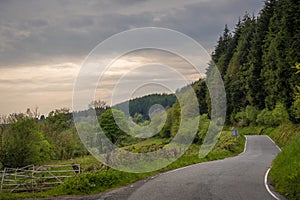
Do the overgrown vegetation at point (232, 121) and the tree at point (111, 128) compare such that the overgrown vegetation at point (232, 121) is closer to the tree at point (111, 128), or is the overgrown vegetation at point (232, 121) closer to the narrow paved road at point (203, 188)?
the tree at point (111, 128)

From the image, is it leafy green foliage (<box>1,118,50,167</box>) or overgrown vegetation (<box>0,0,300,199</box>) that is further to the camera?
leafy green foliage (<box>1,118,50,167</box>)

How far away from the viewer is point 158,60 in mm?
24688

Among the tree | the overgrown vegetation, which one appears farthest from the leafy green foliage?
the tree

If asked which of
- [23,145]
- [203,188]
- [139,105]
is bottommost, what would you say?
[23,145]

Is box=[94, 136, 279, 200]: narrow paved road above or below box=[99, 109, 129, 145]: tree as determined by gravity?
below

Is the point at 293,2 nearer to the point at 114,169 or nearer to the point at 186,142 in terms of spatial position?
the point at 186,142

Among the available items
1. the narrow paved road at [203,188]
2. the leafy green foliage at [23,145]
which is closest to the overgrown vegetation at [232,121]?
the leafy green foliage at [23,145]

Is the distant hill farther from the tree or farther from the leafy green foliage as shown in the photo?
the leafy green foliage

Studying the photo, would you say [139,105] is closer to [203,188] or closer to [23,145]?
[203,188]

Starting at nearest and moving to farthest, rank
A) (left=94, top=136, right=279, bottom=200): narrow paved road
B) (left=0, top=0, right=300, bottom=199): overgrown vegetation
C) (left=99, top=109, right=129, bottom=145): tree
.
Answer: (left=94, top=136, right=279, bottom=200): narrow paved road, (left=0, top=0, right=300, bottom=199): overgrown vegetation, (left=99, top=109, right=129, bottom=145): tree

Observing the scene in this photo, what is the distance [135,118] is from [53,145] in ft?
106

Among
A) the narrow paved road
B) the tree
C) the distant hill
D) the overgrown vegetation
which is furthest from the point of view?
the tree

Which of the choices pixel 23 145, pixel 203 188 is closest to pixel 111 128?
pixel 23 145

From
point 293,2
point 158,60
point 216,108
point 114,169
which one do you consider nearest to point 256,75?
point 216,108
